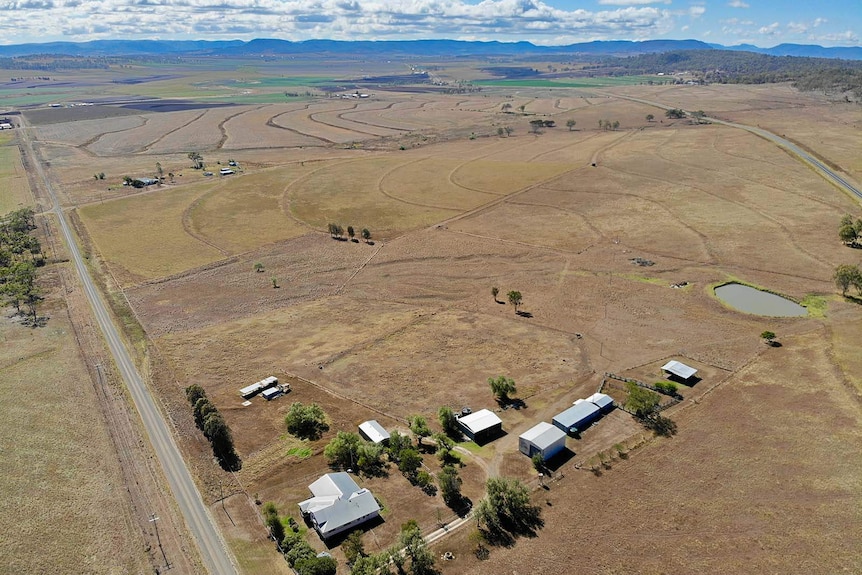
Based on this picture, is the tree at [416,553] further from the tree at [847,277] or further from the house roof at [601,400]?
the tree at [847,277]

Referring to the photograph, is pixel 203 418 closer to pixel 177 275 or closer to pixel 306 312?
pixel 306 312

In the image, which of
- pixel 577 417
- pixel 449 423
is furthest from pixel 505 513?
A: pixel 577 417

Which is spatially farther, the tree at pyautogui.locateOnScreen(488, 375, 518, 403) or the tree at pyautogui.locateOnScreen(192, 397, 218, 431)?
the tree at pyautogui.locateOnScreen(488, 375, 518, 403)

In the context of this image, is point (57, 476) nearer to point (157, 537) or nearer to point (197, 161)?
point (157, 537)

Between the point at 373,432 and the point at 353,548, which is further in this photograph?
the point at 373,432

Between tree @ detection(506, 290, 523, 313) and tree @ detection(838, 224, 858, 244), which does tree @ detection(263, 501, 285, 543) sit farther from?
tree @ detection(838, 224, 858, 244)

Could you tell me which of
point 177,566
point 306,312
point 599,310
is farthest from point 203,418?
point 599,310

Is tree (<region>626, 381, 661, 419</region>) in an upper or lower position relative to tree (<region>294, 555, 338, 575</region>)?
upper

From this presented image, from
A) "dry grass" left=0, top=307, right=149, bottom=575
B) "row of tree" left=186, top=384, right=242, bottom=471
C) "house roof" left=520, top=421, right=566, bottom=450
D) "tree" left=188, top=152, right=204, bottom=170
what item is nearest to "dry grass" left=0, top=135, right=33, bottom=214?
"tree" left=188, top=152, right=204, bottom=170
